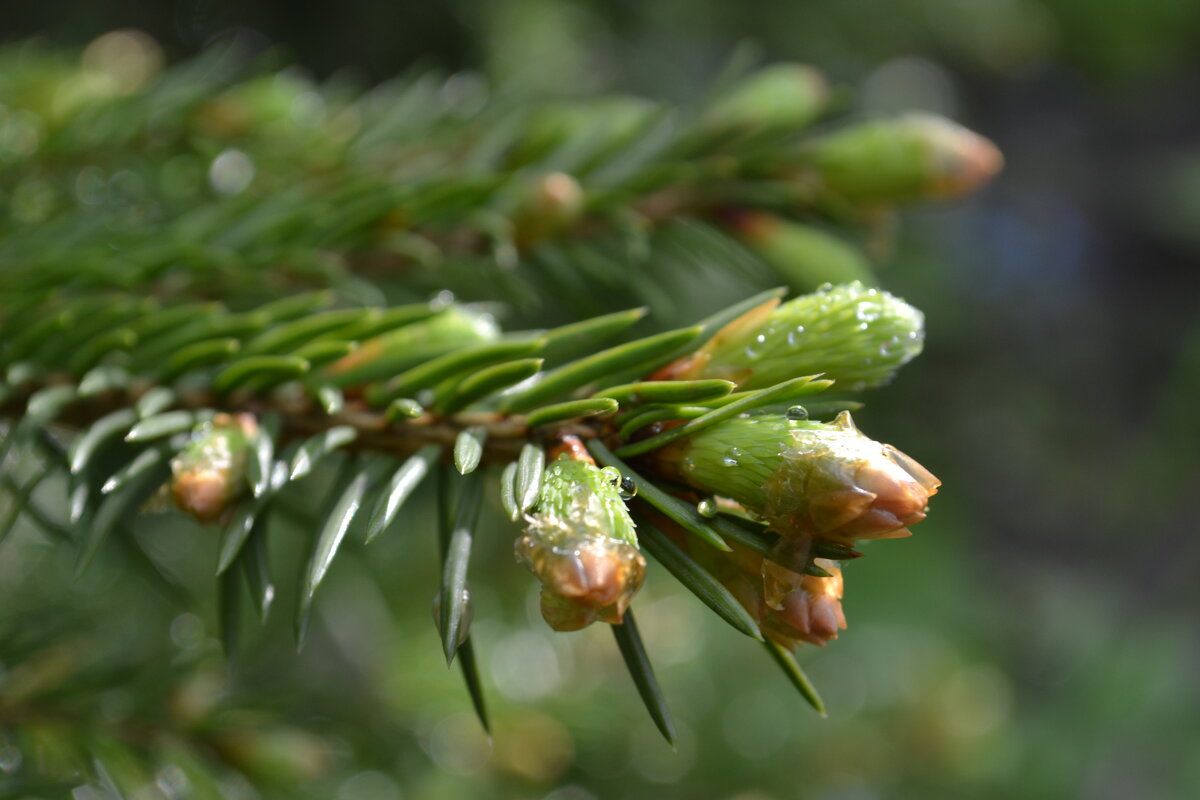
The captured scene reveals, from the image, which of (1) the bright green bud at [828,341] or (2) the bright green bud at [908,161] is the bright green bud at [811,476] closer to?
(1) the bright green bud at [828,341]

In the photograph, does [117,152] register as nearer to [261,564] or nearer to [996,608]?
[261,564]

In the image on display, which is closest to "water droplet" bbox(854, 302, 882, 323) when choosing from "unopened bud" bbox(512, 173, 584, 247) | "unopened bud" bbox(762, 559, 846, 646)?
"unopened bud" bbox(762, 559, 846, 646)

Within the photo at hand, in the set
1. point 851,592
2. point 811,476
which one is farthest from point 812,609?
point 851,592

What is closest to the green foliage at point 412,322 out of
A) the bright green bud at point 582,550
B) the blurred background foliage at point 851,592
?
the bright green bud at point 582,550

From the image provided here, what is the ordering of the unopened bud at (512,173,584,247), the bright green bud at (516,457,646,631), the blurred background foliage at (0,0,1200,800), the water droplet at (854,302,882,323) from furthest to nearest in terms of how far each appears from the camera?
the blurred background foliage at (0,0,1200,800) → the unopened bud at (512,173,584,247) → the water droplet at (854,302,882,323) → the bright green bud at (516,457,646,631)

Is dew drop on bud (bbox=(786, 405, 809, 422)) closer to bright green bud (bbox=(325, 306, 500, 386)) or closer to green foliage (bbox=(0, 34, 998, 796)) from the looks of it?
green foliage (bbox=(0, 34, 998, 796))

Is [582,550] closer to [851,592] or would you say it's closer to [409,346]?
[409,346]
